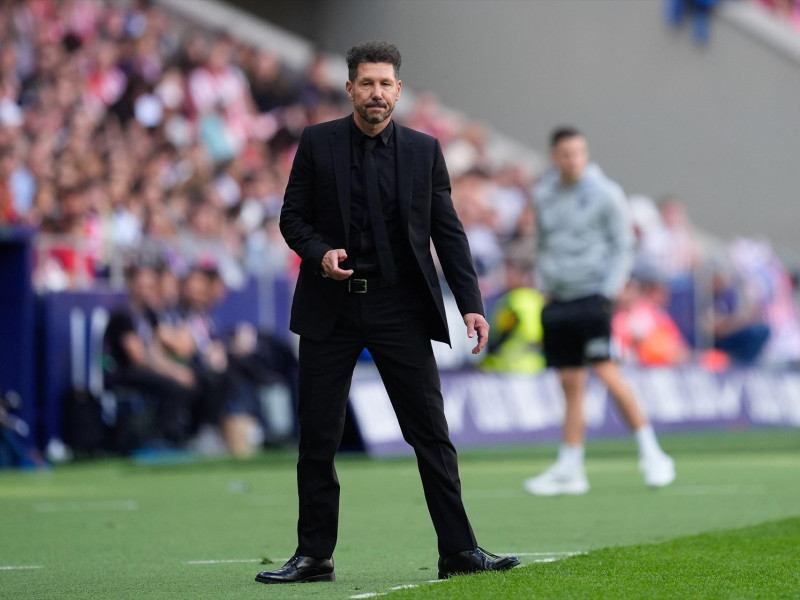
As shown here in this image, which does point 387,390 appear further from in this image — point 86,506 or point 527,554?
point 86,506

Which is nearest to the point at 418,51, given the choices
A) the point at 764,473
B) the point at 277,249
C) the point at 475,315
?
the point at 277,249

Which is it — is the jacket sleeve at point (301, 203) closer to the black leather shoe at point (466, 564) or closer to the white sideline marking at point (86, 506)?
the black leather shoe at point (466, 564)

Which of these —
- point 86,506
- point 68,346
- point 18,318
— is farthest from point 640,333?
point 86,506

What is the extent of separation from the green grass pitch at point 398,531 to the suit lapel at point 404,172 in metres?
1.40

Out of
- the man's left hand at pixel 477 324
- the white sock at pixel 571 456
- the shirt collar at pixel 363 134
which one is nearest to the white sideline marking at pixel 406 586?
the man's left hand at pixel 477 324

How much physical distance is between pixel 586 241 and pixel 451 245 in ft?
15.2

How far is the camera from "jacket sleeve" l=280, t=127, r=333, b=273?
20.1 feet

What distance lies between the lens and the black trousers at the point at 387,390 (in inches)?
243

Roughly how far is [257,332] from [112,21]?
20.6 feet

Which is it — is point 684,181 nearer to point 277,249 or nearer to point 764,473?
point 277,249

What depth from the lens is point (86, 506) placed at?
33.5ft

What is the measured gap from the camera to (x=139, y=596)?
582 centimetres

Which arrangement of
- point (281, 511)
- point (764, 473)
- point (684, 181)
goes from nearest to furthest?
point (281, 511), point (764, 473), point (684, 181)

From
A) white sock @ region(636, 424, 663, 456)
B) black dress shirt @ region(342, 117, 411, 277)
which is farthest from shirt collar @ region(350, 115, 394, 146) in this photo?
white sock @ region(636, 424, 663, 456)
